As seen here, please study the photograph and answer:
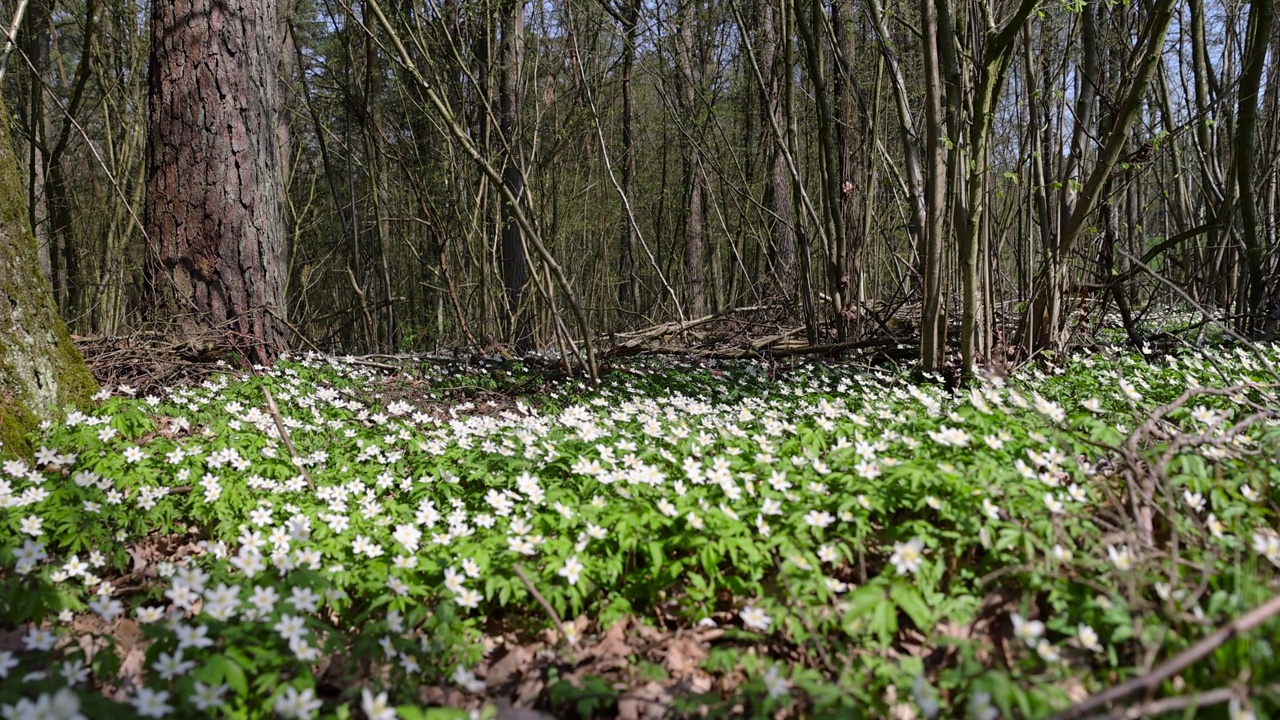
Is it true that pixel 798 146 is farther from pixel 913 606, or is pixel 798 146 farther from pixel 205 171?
pixel 913 606

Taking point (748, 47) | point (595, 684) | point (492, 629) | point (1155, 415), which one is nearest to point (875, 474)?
point (1155, 415)

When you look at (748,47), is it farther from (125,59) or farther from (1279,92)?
(125,59)

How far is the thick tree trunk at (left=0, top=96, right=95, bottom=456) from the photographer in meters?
3.17

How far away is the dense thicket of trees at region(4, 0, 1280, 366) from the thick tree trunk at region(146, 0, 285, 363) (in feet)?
0.39

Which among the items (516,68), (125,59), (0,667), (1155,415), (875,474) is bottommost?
(0,667)

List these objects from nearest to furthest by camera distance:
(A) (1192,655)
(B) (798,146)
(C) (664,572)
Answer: (A) (1192,655) < (C) (664,572) < (B) (798,146)

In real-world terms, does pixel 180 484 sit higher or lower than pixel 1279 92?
lower

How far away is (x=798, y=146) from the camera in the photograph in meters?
6.70

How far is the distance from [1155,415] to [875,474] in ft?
3.01

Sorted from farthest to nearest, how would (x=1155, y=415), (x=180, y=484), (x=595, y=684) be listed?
(x=180, y=484) → (x=1155, y=415) → (x=595, y=684)

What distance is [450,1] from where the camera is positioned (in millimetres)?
7609

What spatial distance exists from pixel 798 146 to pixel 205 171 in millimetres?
4972

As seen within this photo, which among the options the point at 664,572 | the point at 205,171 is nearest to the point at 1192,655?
the point at 664,572

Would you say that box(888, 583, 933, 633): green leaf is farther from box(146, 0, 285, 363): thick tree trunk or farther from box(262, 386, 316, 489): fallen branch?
box(146, 0, 285, 363): thick tree trunk
